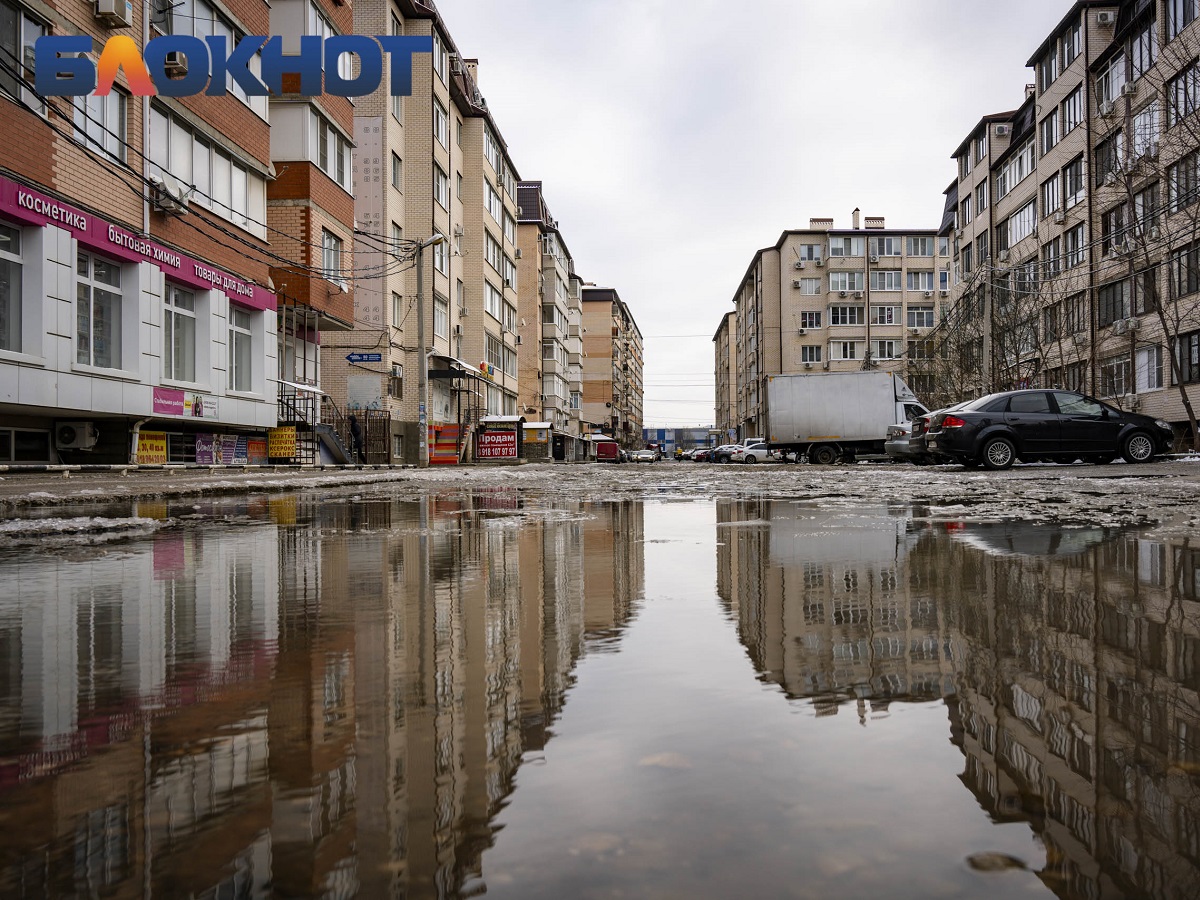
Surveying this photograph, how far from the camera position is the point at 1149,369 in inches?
1435

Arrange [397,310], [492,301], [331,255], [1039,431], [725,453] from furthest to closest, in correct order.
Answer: [725,453], [492,301], [397,310], [331,255], [1039,431]

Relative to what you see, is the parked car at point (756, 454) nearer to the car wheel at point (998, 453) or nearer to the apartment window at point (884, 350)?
the apartment window at point (884, 350)

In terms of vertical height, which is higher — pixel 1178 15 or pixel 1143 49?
pixel 1143 49

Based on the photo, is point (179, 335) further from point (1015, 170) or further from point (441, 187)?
point (1015, 170)

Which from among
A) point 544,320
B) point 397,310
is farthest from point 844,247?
point 397,310

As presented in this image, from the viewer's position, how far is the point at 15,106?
14.1 m

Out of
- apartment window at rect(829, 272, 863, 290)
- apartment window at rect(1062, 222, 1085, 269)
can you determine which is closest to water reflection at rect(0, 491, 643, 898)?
apartment window at rect(1062, 222, 1085, 269)

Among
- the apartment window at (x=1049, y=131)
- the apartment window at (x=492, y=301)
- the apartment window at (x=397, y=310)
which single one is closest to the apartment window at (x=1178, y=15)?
the apartment window at (x=1049, y=131)

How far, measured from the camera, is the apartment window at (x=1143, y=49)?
34.2 m

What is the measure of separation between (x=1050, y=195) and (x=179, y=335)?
140ft

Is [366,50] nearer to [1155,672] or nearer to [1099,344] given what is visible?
[1155,672]

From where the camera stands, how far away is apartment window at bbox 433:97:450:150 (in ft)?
130

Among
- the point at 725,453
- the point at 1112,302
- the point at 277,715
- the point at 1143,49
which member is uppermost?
the point at 1143,49

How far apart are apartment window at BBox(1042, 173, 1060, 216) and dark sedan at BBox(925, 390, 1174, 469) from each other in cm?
3055
